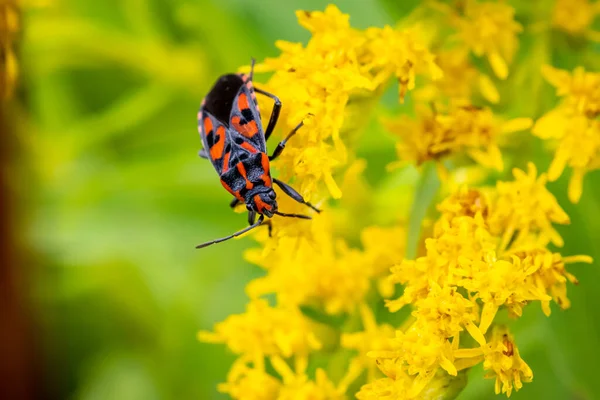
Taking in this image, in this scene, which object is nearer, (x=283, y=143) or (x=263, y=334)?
(x=283, y=143)

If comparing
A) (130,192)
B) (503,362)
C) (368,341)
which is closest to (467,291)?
(503,362)

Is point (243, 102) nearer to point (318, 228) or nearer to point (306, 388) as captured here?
point (318, 228)

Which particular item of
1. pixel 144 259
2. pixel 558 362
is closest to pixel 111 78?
pixel 144 259

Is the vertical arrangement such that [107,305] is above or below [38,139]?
below

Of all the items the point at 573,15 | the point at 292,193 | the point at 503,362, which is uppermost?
the point at 573,15

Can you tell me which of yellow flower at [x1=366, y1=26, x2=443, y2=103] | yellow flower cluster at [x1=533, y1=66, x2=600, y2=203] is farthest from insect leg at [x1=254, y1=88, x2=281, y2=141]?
yellow flower cluster at [x1=533, y1=66, x2=600, y2=203]

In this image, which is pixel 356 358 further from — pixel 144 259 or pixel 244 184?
pixel 144 259
